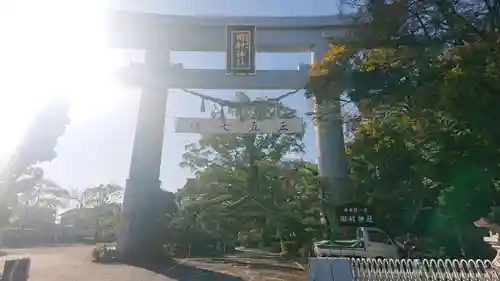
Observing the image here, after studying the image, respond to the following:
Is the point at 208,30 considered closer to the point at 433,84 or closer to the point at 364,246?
the point at 364,246

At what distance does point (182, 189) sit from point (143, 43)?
12.3 metres

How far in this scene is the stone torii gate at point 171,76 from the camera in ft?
43.2

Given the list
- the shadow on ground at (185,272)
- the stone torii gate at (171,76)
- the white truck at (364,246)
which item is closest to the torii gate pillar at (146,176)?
the stone torii gate at (171,76)

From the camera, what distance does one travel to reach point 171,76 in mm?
13461

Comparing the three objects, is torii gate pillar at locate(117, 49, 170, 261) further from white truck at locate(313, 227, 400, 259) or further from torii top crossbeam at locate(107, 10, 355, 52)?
white truck at locate(313, 227, 400, 259)

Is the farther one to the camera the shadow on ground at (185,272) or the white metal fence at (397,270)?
the shadow on ground at (185,272)

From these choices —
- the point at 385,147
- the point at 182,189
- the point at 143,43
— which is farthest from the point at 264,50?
the point at 182,189

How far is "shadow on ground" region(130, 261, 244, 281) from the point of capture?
1082cm

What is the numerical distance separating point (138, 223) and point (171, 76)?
4.61 m

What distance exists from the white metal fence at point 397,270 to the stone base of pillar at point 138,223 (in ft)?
30.8

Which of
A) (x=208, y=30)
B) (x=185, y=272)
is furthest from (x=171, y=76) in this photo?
(x=185, y=272)

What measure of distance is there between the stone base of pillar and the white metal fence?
9.38 metres

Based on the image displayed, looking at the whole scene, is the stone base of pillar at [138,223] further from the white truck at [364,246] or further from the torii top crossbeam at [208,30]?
the white truck at [364,246]

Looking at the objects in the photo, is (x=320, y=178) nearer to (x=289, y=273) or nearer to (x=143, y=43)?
(x=289, y=273)
